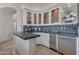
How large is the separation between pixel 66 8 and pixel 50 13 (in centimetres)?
24

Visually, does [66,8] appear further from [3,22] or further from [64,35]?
[3,22]

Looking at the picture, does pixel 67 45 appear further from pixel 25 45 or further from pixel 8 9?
pixel 8 9

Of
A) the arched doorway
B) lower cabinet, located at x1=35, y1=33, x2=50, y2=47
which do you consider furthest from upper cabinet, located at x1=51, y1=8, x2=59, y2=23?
the arched doorway

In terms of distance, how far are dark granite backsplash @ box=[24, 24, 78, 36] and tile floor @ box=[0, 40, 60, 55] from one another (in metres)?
0.26

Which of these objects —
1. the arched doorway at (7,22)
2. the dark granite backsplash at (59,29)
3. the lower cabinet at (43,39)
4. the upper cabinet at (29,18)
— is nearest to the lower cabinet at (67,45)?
the dark granite backsplash at (59,29)

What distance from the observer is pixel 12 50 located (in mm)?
1812

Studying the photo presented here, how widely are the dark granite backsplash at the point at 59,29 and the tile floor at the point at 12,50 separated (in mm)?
259

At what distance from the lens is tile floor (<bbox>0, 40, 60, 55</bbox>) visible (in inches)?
70.8

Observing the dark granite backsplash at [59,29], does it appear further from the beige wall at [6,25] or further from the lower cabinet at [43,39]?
the beige wall at [6,25]

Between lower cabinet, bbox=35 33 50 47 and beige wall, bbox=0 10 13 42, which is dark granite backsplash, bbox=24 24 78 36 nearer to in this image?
lower cabinet, bbox=35 33 50 47
